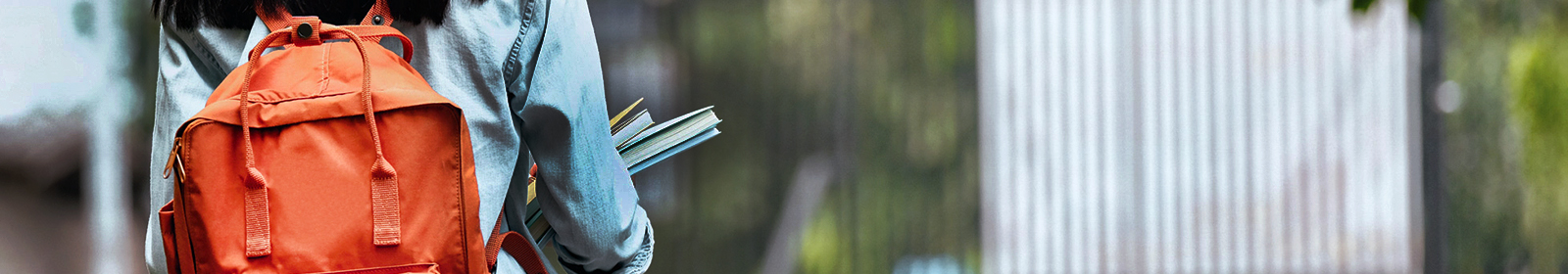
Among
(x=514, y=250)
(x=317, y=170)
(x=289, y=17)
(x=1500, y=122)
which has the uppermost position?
(x=289, y=17)

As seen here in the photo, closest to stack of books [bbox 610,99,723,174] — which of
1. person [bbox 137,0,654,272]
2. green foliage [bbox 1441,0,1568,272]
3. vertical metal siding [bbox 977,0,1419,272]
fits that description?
person [bbox 137,0,654,272]

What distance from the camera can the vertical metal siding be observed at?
9.52 ft

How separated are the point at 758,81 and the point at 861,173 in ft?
1.29

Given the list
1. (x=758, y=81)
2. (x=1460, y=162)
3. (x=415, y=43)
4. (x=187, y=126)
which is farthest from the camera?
(x=1460, y=162)

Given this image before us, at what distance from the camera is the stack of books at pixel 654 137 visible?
3.58 feet

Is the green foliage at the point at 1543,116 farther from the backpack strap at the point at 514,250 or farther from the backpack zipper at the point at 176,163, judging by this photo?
the backpack zipper at the point at 176,163

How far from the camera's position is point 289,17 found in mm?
847

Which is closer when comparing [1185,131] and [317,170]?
[317,170]

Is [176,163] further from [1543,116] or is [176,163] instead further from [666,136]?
[1543,116]

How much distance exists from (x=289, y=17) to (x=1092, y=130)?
8.05ft

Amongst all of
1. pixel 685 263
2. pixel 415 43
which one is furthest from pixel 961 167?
pixel 415 43

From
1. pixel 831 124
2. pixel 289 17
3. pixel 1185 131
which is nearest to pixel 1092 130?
pixel 1185 131

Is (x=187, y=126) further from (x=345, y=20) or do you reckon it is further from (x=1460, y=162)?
(x=1460, y=162)

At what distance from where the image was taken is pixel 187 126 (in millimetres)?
770
